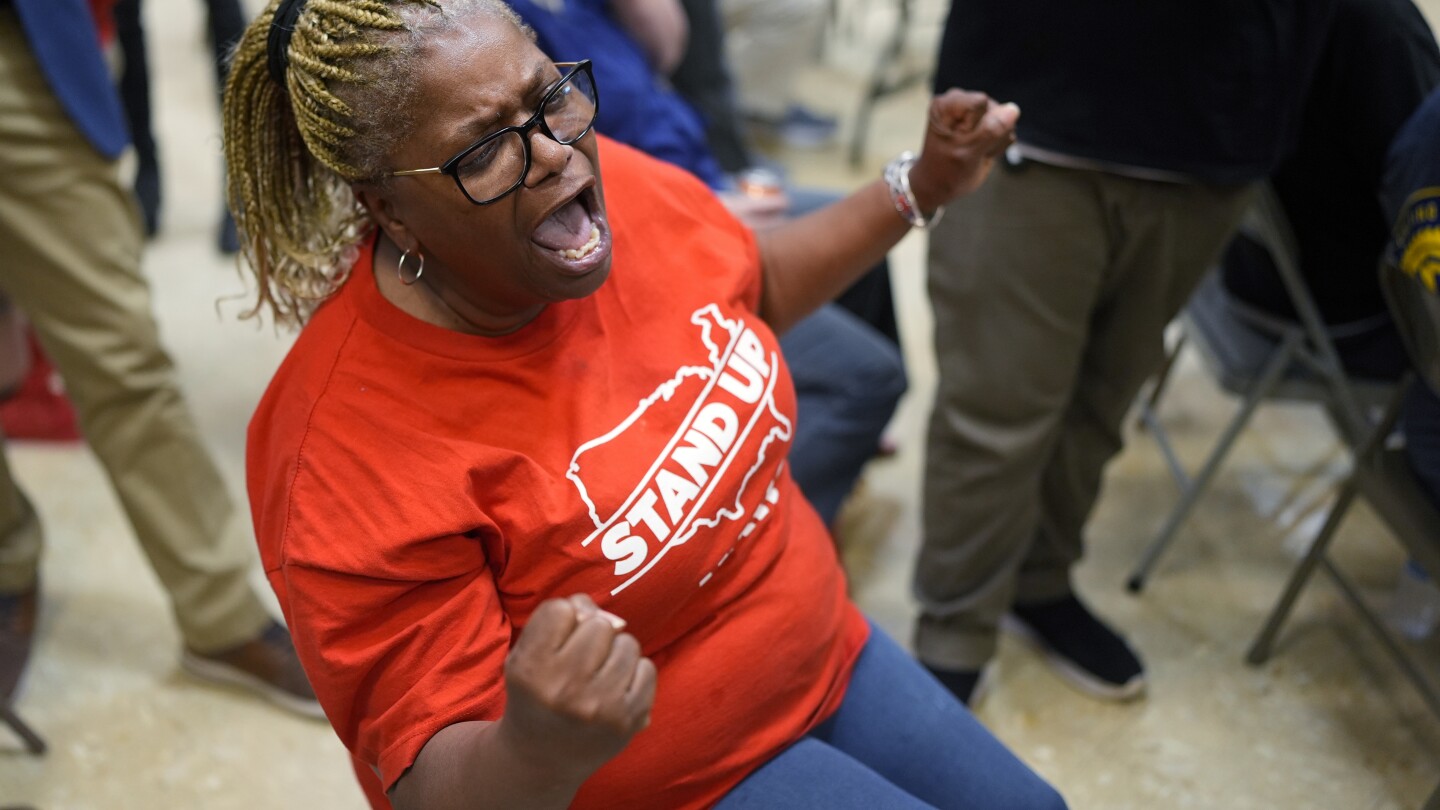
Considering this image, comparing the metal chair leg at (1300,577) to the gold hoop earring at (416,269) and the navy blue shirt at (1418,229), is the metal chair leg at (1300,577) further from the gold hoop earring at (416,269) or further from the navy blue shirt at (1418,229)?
the gold hoop earring at (416,269)

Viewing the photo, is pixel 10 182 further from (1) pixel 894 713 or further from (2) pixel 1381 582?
(2) pixel 1381 582

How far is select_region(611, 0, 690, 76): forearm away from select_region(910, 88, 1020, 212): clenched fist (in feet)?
3.35

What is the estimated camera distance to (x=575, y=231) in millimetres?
1113

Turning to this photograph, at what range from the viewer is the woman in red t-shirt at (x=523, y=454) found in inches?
39.9

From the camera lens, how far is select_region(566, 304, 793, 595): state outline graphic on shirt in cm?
112

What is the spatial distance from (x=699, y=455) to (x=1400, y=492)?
130 cm

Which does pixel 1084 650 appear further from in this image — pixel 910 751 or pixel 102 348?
pixel 102 348

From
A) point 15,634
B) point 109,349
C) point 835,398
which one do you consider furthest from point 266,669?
point 835,398

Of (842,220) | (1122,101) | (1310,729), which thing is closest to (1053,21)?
(1122,101)

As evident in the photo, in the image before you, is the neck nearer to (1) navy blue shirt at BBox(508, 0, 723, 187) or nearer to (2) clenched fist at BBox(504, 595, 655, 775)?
(2) clenched fist at BBox(504, 595, 655, 775)

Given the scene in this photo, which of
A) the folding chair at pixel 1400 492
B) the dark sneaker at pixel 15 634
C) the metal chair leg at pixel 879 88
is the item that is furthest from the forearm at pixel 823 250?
the metal chair leg at pixel 879 88

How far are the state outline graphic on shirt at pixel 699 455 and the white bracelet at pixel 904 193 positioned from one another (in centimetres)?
27

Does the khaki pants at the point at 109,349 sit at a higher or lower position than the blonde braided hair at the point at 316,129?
lower

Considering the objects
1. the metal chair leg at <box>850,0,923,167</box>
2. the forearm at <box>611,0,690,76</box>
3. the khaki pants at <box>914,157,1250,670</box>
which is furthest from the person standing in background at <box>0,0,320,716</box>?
the metal chair leg at <box>850,0,923,167</box>
